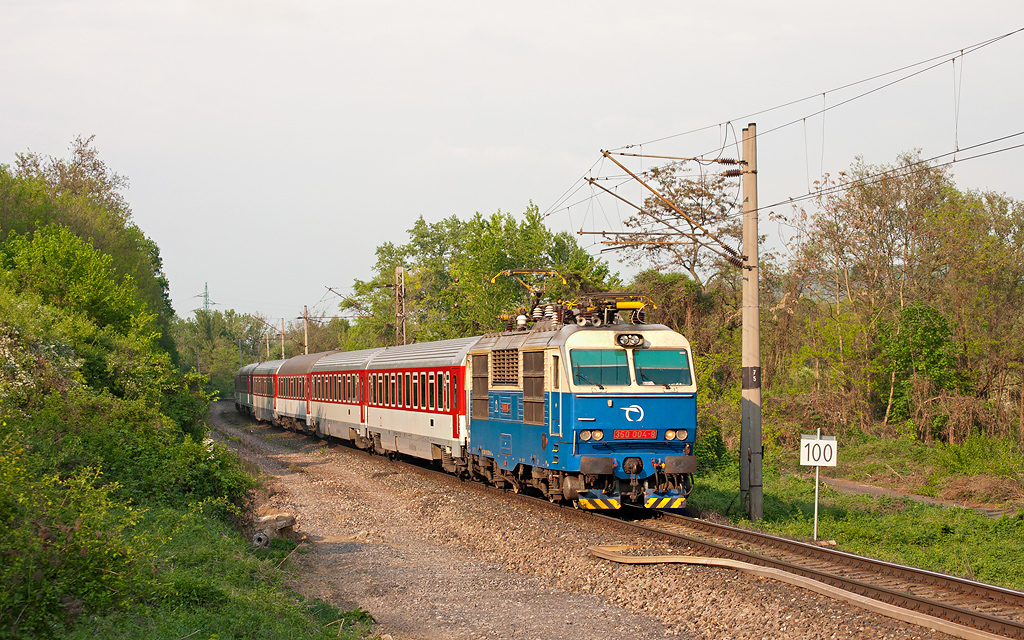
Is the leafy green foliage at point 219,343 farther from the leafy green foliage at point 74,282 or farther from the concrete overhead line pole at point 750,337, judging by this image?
the concrete overhead line pole at point 750,337

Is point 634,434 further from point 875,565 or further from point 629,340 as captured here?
point 875,565

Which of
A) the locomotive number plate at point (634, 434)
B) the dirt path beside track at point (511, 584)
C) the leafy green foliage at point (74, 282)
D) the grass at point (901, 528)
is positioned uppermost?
the leafy green foliage at point (74, 282)

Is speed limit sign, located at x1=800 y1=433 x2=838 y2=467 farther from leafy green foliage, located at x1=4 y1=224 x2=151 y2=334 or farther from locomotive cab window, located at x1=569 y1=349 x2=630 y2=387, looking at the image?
leafy green foliage, located at x1=4 y1=224 x2=151 y2=334

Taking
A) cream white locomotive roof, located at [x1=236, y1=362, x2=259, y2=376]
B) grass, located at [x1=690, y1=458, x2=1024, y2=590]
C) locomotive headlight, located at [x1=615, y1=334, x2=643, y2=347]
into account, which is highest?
locomotive headlight, located at [x1=615, y1=334, x2=643, y2=347]

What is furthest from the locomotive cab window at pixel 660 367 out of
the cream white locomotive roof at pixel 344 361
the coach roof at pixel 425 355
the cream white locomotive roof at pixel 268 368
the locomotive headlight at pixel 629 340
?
the cream white locomotive roof at pixel 268 368

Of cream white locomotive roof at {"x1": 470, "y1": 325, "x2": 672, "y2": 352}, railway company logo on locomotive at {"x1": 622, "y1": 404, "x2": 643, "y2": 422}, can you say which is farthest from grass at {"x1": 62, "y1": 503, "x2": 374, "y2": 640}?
railway company logo on locomotive at {"x1": 622, "y1": 404, "x2": 643, "y2": 422}

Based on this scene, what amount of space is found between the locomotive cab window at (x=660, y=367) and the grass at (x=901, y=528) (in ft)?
8.99

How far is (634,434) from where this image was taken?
13.7 meters

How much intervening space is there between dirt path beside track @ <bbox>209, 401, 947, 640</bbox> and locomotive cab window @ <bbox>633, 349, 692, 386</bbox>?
102 inches

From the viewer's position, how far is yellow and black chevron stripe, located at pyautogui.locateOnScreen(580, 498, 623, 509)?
1359cm

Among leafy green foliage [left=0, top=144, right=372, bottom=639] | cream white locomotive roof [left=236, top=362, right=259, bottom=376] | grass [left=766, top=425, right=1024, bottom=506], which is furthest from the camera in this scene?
cream white locomotive roof [left=236, top=362, right=259, bottom=376]

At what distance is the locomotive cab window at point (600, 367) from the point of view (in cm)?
1373

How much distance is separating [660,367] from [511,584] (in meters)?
4.75

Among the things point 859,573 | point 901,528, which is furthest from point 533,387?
point 901,528
